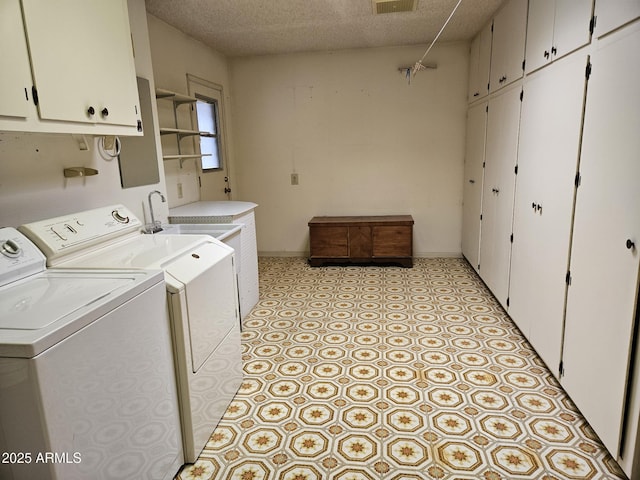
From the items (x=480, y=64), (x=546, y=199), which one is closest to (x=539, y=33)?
(x=546, y=199)

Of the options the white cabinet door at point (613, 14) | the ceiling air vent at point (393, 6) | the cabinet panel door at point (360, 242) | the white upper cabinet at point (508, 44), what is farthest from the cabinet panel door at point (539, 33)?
the cabinet panel door at point (360, 242)

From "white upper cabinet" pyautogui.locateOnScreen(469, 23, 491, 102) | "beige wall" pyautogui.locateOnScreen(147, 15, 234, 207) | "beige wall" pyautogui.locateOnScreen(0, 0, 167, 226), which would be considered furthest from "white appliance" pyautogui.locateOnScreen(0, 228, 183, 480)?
"white upper cabinet" pyautogui.locateOnScreen(469, 23, 491, 102)

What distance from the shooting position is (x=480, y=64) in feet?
13.6

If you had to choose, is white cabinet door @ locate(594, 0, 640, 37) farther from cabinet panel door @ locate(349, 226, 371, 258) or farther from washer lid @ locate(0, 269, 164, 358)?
cabinet panel door @ locate(349, 226, 371, 258)

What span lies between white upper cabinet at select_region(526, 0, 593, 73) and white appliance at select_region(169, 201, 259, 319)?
230 cm

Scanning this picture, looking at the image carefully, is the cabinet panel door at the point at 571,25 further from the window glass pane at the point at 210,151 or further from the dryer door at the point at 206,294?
the window glass pane at the point at 210,151

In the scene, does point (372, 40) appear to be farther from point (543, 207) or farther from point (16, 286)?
point (16, 286)

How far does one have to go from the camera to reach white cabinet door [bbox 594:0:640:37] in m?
1.57

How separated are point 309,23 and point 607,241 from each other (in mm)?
3175

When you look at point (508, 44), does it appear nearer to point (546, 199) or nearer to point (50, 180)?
point (546, 199)

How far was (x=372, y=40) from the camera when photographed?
14.8 feet

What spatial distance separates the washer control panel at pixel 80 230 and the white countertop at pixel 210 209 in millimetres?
763

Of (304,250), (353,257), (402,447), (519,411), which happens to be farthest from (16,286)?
(304,250)

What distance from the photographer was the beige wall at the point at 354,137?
15.9ft
